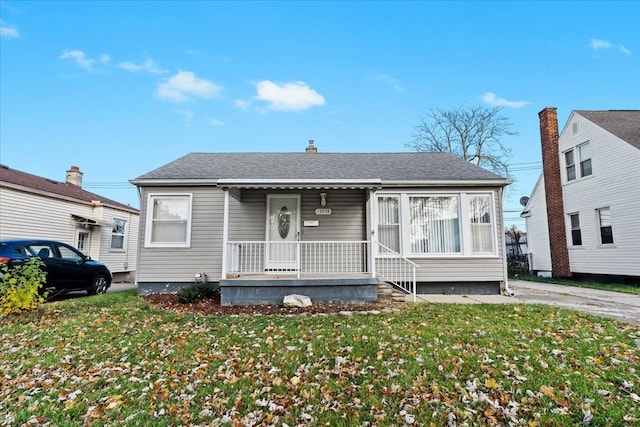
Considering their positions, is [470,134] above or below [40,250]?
above

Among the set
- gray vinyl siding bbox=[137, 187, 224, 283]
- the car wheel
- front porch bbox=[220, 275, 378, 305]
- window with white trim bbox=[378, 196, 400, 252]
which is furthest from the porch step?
the car wheel

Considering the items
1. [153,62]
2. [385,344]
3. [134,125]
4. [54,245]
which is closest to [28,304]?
[54,245]

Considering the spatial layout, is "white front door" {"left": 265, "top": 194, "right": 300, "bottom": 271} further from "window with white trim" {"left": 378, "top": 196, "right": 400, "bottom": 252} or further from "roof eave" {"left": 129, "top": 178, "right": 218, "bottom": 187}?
"window with white trim" {"left": 378, "top": 196, "right": 400, "bottom": 252}

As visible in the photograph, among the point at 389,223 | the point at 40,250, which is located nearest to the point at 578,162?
the point at 389,223

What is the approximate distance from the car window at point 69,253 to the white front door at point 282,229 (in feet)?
18.0

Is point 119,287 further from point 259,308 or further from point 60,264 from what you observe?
point 259,308

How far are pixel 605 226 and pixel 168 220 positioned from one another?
1590 centimetres

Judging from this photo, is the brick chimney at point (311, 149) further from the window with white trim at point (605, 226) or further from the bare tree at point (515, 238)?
the bare tree at point (515, 238)

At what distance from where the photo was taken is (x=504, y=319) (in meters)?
5.67

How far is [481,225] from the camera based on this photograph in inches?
353

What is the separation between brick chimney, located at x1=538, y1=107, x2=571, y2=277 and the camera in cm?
1412

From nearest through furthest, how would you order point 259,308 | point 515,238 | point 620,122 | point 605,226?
point 259,308, point 605,226, point 620,122, point 515,238

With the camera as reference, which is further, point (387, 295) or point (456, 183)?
point (456, 183)

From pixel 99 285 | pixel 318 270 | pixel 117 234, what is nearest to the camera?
pixel 318 270
